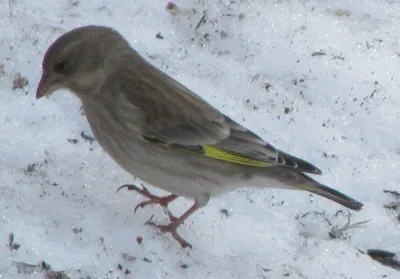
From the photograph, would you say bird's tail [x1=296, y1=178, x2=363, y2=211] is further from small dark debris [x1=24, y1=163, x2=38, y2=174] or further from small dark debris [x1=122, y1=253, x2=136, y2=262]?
small dark debris [x1=24, y1=163, x2=38, y2=174]

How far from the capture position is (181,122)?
6297 mm

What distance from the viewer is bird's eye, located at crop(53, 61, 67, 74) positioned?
6.23 m

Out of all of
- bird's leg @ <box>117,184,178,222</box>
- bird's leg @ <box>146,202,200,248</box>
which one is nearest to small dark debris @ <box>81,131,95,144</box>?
bird's leg @ <box>117,184,178,222</box>

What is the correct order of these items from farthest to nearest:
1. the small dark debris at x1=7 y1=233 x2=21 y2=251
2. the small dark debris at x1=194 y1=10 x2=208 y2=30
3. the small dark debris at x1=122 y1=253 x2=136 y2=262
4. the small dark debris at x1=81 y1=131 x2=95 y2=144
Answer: the small dark debris at x1=194 y1=10 x2=208 y2=30 < the small dark debris at x1=81 y1=131 x2=95 y2=144 < the small dark debris at x1=122 y1=253 x2=136 y2=262 < the small dark debris at x1=7 y1=233 x2=21 y2=251

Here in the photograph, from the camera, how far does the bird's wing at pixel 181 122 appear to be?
20.3 ft

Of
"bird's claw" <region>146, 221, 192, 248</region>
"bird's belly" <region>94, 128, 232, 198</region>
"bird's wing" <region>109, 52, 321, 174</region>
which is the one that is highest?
"bird's wing" <region>109, 52, 321, 174</region>

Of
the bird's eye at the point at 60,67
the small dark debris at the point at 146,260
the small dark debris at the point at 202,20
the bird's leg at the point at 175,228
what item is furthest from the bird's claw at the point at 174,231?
the small dark debris at the point at 202,20

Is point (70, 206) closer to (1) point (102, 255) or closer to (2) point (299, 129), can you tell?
(1) point (102, 255)

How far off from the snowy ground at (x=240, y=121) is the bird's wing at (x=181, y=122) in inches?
19.3

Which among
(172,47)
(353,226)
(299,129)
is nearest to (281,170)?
(353,226)

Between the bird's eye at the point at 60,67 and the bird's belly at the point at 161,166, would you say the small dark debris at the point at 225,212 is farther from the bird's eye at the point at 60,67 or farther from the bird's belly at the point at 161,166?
the bird's eye at the point at 60,67

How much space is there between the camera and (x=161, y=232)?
20.5 feet

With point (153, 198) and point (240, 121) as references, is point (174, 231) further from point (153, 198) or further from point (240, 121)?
point (240, 121)

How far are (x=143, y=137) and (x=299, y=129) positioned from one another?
67.1 inches
